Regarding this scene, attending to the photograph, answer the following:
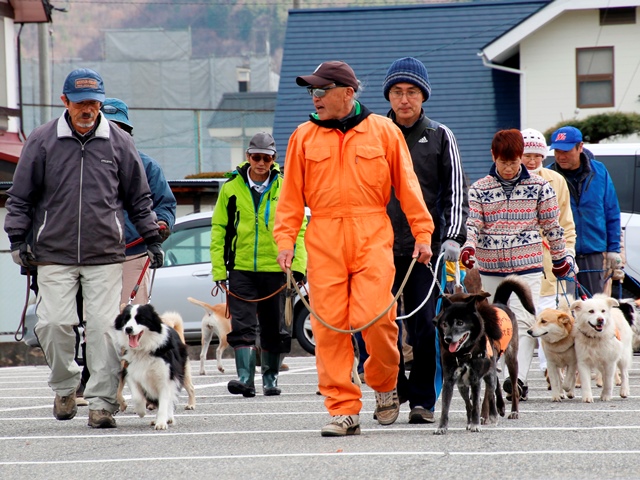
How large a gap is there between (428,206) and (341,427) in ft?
5.55

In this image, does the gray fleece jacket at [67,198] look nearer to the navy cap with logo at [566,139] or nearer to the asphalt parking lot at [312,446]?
the asphalt parking lot at [312,446]

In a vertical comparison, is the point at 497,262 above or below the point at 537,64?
below

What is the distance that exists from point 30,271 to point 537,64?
76.1ft

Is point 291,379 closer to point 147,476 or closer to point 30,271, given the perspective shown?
point 30,271

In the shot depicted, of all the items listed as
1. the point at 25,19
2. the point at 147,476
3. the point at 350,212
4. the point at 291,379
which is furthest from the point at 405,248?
the point at 25,19

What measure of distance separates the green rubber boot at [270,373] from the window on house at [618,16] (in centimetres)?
2122

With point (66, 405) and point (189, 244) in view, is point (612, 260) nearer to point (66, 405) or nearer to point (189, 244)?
point (66, 405)

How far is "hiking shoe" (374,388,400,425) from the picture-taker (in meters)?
7.50

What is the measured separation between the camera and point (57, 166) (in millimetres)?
7945

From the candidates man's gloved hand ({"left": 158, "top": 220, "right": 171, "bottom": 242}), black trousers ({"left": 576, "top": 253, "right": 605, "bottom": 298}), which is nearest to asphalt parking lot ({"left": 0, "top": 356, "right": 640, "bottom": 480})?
man's gloved hand ({"left": 158, "top": 220, "right": 171, "bottom": 242})

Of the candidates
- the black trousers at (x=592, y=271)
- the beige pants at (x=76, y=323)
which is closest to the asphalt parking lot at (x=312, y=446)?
the beige pants at (x=76, y=323)

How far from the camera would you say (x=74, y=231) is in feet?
25.9

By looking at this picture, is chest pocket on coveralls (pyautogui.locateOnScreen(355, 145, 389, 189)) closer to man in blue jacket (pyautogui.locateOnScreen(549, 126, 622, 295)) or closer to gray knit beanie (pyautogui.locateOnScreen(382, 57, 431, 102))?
gray knit beanie (pyautogui.locateOnScreen(382, 57, 431, 102))

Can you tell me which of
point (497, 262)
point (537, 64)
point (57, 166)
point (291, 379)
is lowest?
point (291, 379)
